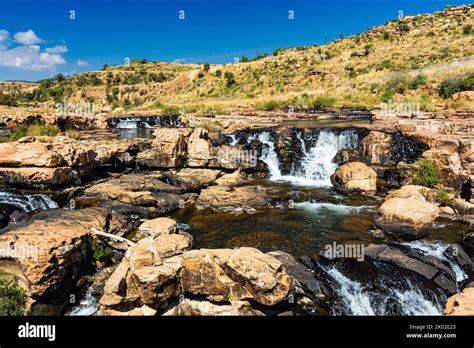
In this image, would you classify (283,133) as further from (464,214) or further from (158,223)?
(158,223)

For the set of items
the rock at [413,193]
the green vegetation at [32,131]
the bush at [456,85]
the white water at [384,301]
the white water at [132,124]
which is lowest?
the white water at [384,301]

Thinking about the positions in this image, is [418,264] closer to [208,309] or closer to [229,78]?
[208,309]

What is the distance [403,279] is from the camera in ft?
23.9

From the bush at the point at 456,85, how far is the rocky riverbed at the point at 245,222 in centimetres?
663

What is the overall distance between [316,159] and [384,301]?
10987 mm

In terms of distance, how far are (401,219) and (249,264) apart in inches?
235

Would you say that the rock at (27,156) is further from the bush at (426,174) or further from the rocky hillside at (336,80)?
the rocky hillside at (336,80)

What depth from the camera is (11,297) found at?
19.6ft

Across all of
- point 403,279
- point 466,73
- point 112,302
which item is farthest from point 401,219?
point 466,73

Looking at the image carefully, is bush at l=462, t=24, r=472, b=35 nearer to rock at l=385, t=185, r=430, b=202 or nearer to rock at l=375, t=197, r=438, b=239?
rock at l=385, t=185, r=430, b=202

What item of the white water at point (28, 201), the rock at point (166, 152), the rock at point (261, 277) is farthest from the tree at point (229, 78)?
the rock at point (261, 277)

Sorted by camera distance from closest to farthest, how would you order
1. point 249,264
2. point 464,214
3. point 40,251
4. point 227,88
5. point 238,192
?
1. point 249,264
2. point 40,251
3. point 464,214
4. point 238,192
5. point 227,88

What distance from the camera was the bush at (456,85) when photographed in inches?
938

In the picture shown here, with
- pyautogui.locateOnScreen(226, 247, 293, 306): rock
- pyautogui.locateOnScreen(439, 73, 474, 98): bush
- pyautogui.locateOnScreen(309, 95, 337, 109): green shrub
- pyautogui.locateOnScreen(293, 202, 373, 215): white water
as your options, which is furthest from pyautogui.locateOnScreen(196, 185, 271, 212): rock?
pyautogui.locateOnScreen(439, 73, 474, 98): bush
